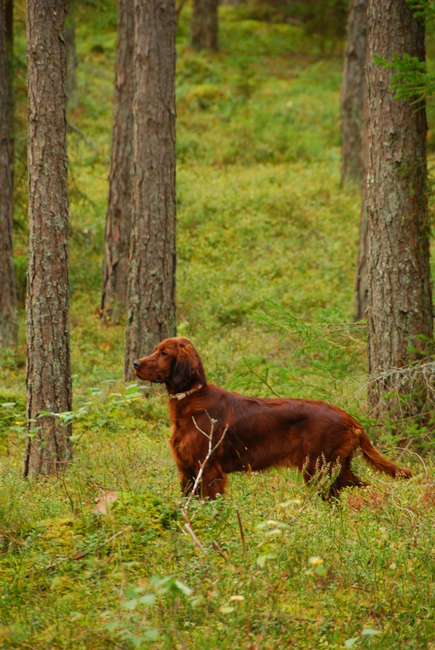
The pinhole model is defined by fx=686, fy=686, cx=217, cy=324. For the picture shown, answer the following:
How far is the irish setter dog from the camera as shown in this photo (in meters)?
5.40

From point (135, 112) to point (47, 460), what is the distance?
18.3 feet

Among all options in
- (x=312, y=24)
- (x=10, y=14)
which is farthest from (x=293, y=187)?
(x=312, y=24)

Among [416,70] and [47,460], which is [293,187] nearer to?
[416,70]

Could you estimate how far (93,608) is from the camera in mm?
3621

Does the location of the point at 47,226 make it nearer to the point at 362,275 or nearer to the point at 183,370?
the point at 183,370

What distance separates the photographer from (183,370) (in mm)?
5445

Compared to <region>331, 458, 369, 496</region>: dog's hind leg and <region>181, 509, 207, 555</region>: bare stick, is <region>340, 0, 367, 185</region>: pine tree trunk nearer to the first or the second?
<region>331, 458, 369, 496</region>: dog's hind leg

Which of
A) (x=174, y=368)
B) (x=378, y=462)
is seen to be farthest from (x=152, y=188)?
(x=378, y=462)

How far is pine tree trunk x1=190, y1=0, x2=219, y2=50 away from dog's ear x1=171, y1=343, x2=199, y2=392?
84.8 ft

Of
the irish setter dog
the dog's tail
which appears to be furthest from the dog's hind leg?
the dog's tail

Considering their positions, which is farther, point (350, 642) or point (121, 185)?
point (121, 185)

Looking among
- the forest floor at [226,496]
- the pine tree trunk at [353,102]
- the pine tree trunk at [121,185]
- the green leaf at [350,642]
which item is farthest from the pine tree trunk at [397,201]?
the pine tree trunk at [353,102]

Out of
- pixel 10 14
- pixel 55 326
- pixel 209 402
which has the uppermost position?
pixel 10 14

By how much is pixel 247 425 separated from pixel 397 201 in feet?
9.30
